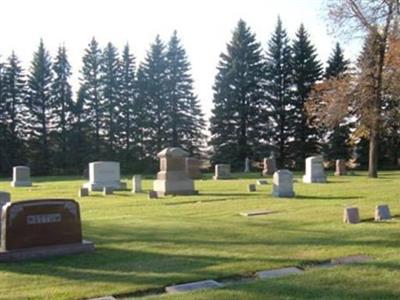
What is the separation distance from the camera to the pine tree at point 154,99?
A: 55969 millimetres

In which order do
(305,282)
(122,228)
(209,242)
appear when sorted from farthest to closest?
(122,228), (209,242), (305,282)

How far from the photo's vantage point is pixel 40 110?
55.3 m

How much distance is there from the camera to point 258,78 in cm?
5450

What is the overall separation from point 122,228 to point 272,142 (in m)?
42.6

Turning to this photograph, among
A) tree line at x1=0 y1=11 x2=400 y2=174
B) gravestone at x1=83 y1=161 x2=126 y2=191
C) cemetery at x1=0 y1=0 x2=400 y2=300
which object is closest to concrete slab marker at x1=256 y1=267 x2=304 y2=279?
cemetery at x1=0 y1=0 x2=400 y2=300

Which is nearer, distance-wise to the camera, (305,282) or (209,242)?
(305,282)

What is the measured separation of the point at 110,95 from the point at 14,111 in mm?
8687

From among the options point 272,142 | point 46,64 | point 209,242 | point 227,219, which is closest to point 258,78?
point 272,142

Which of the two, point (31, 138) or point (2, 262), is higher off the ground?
point (31, 138)

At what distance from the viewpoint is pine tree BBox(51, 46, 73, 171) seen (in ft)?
178

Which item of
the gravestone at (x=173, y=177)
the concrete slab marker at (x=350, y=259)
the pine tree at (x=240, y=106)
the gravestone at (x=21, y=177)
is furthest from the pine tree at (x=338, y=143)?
the concrete slab marker at (x=350, y=259)

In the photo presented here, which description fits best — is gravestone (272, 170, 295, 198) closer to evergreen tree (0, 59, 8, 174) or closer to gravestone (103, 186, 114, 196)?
gravestone (103, 186, 114, 196)

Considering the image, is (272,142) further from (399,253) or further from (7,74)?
(399,253)

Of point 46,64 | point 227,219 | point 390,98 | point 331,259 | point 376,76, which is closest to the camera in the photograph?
point 331,259
